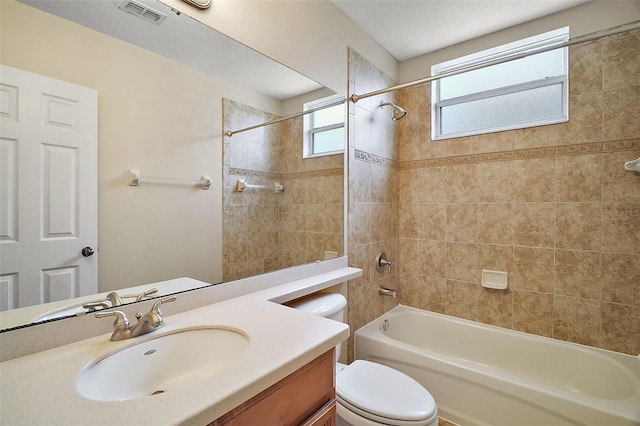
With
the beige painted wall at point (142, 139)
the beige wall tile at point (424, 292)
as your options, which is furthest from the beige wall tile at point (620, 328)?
the beige painted wall at point (142, 139)

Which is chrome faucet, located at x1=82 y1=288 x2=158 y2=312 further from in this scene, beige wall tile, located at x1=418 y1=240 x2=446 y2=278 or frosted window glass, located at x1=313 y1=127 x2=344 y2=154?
beige wall tile, located at x1=418 y1=240 x2=446 y2=278

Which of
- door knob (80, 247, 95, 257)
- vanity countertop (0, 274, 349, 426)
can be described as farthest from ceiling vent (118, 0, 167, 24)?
vanity countertop (0, 274, 349, 426)

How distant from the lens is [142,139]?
3.26ft

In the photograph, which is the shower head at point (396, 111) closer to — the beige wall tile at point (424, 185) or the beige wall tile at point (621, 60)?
the beige wall tile at point (424, 185)

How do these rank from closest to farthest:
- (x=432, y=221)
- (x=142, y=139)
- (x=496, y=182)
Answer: (x=142, y=139) → (x=496, y=182) → (x=432, y=221)

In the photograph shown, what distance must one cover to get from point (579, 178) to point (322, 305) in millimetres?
1841

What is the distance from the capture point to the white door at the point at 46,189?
73cm

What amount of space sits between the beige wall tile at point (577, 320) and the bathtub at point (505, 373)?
6 cm

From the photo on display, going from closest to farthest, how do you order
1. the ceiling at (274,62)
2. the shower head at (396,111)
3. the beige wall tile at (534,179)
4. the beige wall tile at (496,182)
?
the ceiling at (274,62)
the beige wall tile at (534,179)
the beige wall tile at (496,182)
the shower head at (396,111)

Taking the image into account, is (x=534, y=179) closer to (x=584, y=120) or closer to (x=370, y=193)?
(x=584, y=120)

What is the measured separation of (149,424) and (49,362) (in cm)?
44

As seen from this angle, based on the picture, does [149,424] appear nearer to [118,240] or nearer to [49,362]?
[49,362]

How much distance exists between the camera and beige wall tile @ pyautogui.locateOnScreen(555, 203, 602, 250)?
1785 millimetres

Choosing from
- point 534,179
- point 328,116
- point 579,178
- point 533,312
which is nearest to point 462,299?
point 533,312
